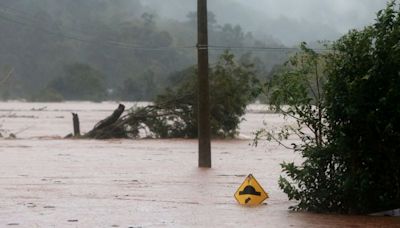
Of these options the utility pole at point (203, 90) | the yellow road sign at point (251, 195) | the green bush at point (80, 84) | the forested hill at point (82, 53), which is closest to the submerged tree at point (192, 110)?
the utility pole at point (203, 90)

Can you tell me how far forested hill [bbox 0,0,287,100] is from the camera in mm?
115938

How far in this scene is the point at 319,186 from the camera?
32.9 feet

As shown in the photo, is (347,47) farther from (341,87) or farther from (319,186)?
(319,186)

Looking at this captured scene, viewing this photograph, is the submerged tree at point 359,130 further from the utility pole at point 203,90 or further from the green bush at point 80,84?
the green bush at point 80,84

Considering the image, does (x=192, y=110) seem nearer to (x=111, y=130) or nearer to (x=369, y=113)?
(x=111, y=130)

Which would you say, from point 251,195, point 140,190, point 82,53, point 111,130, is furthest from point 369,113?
point 82,53

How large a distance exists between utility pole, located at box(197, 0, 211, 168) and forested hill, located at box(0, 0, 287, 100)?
8840cm

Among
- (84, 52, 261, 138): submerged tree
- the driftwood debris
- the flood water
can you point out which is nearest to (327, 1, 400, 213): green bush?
the flood water

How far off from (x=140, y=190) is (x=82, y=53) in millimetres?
119391

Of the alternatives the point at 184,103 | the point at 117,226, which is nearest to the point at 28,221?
the point at 117,226

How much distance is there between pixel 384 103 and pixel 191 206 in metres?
3.37

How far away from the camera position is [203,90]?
1778 centimetres

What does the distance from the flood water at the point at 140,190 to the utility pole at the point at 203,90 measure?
0.48 m

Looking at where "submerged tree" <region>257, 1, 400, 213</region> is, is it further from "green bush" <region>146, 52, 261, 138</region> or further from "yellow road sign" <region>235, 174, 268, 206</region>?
"green bush" <region>146, 52, 261, 138</region>
